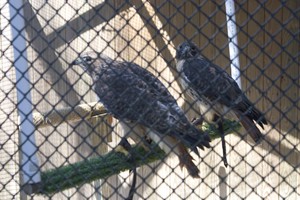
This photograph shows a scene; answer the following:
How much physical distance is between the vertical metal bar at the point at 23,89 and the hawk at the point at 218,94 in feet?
3.35

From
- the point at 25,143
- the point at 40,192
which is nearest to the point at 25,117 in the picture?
the point at 25,143

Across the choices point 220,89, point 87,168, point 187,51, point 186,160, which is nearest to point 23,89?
point 87,168

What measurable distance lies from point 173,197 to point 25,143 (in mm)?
2841

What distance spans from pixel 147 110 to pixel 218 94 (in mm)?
594

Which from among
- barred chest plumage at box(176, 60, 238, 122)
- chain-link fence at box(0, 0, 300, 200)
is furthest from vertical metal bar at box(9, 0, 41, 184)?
barred chest plumage at box(176, 60, 238, 122)

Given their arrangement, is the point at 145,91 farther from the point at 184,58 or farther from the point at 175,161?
the point at 175,161

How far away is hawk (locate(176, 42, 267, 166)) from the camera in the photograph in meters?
3.39

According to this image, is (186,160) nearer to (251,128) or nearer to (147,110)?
(147,110)

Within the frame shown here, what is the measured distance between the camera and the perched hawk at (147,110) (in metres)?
2.99

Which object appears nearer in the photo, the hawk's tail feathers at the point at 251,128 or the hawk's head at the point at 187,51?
the hawk's tail feathers at the point at 251,128

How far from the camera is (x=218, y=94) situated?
3500mm

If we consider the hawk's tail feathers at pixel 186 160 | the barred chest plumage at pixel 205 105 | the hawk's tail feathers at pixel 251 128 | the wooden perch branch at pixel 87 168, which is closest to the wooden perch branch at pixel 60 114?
the wooden perch branch at pixel 87 168

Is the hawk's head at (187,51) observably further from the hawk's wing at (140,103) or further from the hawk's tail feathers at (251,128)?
the hawk's wing at (140,103)

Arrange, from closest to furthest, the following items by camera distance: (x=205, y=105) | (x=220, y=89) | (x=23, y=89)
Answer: (x=23, y=89)
(x=220, y=89)
(x=205, y=105)
